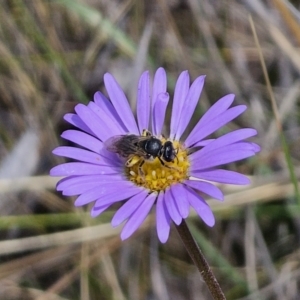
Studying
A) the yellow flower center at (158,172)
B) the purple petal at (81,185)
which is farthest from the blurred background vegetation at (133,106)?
the purple petal at (81,185)

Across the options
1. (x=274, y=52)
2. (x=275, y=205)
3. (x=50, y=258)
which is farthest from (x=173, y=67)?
(x=50, y=258)

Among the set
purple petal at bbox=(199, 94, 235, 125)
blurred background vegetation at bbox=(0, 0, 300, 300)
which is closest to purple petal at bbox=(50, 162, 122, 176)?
purple petal at bbox=(199, 94, 235, 125)

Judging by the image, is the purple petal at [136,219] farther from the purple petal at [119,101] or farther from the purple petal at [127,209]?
the purple petal at [119,101]

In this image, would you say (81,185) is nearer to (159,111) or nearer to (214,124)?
(214,124)

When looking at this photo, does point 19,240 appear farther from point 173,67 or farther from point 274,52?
point 274,52

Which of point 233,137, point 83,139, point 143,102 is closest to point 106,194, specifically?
point 83,139

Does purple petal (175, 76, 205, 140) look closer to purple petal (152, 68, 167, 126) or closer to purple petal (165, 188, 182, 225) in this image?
purple petal (152, 68, 167, 126)
